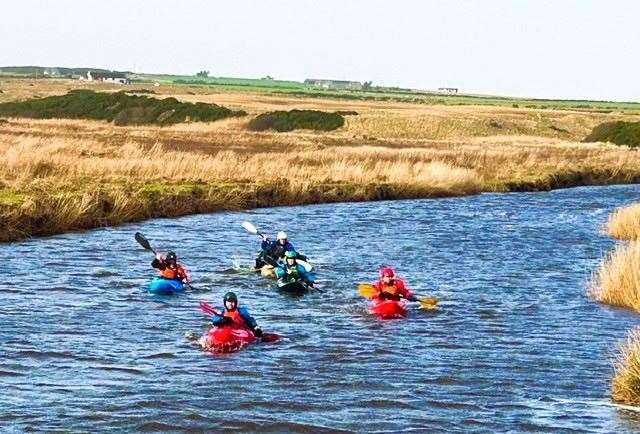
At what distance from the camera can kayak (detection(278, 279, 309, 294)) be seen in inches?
922

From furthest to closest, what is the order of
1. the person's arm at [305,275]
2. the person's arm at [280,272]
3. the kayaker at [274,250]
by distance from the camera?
the kayaker at [274,250] → the person's arm at [280,272] → the person's arm at [305,275]

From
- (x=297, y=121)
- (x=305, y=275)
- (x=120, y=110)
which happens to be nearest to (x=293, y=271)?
(x=305, y=275)

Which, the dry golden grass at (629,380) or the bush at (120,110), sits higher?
the dry golden grass at (629,380)

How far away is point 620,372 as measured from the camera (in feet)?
48.8

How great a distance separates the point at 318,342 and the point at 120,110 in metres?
83.3

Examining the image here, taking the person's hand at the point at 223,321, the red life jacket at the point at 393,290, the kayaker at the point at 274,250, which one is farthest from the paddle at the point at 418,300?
the person's hand at the point at 223,321

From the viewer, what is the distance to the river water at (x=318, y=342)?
47.2 feet

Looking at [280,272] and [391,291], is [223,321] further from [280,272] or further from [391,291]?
[280,272]

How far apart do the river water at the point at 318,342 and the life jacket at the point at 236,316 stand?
475 mm

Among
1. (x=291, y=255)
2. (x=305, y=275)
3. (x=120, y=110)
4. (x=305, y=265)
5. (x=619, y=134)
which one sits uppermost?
(x=619, y=134)

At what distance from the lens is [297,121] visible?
309ft

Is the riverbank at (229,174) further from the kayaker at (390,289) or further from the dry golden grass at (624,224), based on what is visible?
the dry golden grass at (624,224)

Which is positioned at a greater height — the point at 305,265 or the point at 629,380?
the point at 629,380

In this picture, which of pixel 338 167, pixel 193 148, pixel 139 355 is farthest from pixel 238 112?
pixel 139 355
